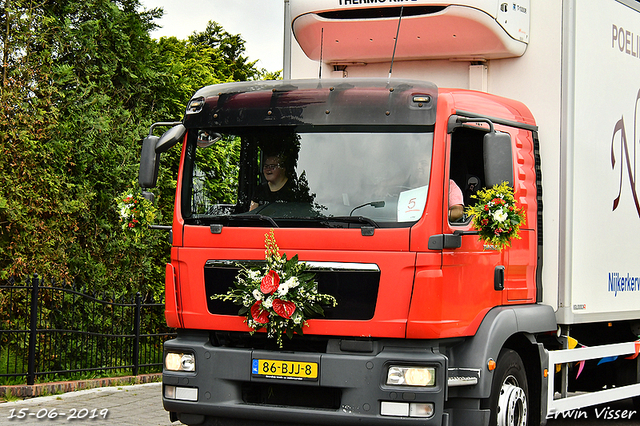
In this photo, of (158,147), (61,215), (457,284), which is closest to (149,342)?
(61,215)

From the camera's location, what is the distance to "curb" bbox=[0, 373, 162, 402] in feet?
30.8

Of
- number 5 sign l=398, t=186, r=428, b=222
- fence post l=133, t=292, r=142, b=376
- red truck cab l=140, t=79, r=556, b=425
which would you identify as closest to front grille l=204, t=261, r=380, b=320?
red truck cab l=140, t=79, r=556, b=425

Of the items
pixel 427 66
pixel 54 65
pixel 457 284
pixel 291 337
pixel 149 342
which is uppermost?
pixel 54 65

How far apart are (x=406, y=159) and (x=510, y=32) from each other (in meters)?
1.83

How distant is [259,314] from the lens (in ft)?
19.1

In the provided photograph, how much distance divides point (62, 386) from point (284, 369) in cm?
494

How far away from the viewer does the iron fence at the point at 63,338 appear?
1025 cm

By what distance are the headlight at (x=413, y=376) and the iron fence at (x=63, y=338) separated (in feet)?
17.6

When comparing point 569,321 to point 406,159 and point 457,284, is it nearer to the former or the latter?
point 457,284

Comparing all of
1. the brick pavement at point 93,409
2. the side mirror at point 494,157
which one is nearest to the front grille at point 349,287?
the side mirror at point 494,157

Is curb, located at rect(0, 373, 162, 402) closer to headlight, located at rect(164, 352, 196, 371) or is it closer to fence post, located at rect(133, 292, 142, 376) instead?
fence post, located at rect(133, 292, 142, 376)

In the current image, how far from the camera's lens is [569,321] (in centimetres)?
707

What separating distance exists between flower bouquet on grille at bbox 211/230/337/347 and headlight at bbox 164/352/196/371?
60 centimetres

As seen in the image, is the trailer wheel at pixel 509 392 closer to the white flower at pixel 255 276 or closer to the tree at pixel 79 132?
the white flower at pixel 255 276
